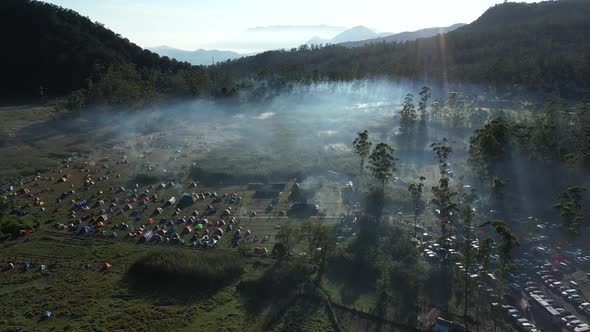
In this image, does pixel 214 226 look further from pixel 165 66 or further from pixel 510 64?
pixel 165 66

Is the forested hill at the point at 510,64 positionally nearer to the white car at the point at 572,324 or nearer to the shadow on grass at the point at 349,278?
the shadow on grass at the point at 349,278

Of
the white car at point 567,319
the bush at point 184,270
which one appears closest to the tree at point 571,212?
the white car at point 567,319

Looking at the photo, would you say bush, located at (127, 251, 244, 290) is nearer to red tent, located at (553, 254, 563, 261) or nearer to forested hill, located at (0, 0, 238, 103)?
red tent, located at (553, 254, 563, 261)

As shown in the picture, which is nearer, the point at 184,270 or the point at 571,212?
the point at 184,270

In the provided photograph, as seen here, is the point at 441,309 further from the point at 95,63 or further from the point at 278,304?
the point at 95,63

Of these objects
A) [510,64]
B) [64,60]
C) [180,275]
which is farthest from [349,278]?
[64,60]

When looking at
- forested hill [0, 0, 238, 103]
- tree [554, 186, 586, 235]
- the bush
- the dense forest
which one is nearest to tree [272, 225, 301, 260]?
the bush
